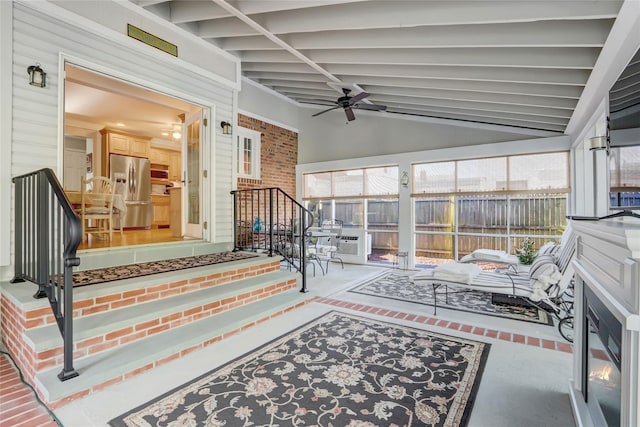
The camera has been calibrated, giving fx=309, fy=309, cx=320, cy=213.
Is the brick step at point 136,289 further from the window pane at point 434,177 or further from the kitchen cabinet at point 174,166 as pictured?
the kitchen cabinet at point 174,166

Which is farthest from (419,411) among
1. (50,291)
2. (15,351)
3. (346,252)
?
(346,252)

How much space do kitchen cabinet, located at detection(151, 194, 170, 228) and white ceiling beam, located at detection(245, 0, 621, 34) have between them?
619 centimetres

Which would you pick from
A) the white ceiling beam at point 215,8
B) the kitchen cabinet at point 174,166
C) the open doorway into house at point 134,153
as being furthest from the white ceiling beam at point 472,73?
the kitchen cabinet at point 174,166

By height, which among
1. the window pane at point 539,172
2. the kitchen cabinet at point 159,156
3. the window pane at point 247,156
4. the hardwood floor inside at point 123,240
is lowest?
the hardwood floor inside at point 123,240

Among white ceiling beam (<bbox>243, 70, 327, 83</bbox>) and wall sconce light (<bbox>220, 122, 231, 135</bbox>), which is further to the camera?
white ceiling beam (<bbox>243, 70, 327, 83</bbox>)

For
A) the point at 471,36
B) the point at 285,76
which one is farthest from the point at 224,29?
the point at 471,36

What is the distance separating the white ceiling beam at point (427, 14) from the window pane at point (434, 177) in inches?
146

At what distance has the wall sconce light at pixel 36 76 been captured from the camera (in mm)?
2818

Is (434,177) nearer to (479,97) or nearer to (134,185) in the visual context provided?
(479,97)

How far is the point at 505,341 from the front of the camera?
2.83m

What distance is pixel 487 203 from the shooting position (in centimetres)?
577

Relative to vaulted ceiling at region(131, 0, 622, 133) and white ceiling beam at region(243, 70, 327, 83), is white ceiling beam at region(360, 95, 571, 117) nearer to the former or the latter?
vaulted ceiling at region(131, 0, 622, 133)

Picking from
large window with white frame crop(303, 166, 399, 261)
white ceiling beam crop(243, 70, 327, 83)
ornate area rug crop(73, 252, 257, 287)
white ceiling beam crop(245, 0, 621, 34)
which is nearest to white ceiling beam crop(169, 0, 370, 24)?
white ceiling beam crop(245, 0, 621, 34)

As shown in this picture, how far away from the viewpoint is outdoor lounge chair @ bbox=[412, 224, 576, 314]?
290cm
